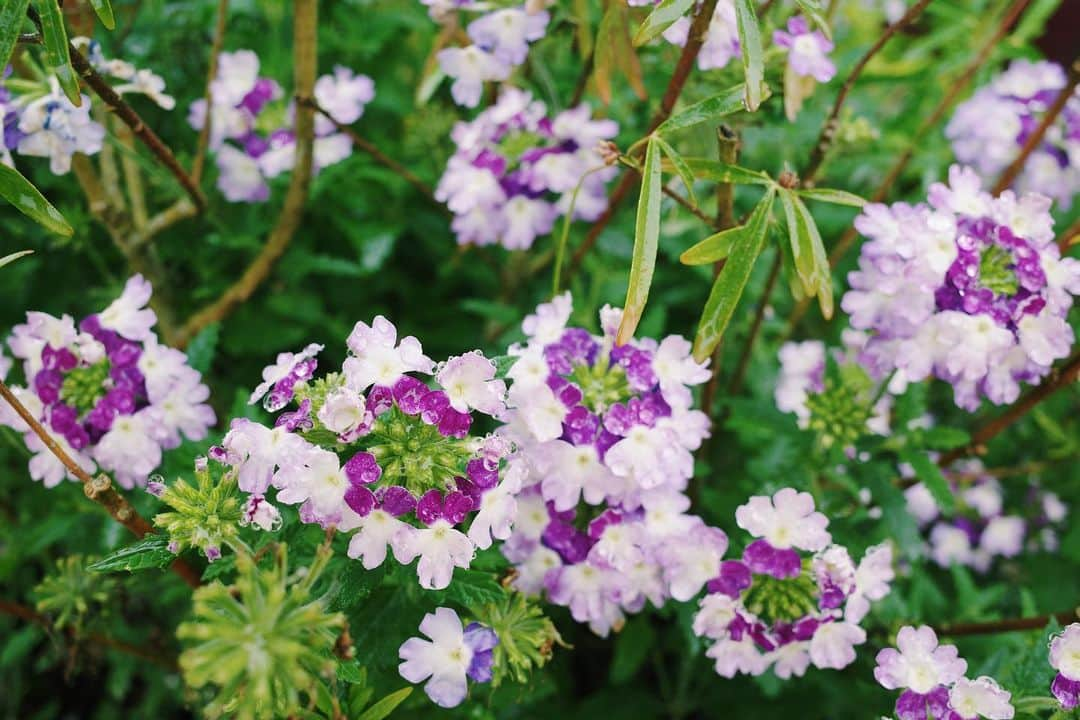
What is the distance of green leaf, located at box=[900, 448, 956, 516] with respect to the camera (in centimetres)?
171

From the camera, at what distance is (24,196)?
1155mm

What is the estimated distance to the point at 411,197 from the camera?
2.49 m

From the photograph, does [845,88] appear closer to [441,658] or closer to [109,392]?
[441,658]

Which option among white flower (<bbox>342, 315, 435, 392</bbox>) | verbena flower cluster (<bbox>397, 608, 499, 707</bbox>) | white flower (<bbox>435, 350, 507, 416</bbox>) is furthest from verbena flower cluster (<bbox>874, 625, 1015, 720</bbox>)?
white flower (<bbox>342, 315, 435, 392</bbox>)

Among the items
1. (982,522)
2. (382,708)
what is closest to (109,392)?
(382,708)

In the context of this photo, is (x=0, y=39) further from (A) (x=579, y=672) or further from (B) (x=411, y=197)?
(A) (x=579, y=672)

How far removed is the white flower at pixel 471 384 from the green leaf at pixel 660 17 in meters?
0.47

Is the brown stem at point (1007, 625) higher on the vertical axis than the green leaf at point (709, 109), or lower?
lower

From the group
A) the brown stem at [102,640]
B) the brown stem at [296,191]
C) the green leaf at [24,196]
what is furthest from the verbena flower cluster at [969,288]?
the brown stem at [102,640]

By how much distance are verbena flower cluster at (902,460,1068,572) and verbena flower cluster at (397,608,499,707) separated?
150 centimetres

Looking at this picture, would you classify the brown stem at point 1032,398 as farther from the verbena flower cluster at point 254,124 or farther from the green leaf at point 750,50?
the verbena flower cluster at point 254,124

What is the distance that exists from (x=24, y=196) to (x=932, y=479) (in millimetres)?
1538

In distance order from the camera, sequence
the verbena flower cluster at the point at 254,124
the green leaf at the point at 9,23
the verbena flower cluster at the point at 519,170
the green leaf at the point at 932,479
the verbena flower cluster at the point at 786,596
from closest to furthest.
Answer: the green leaf at the point at 9,23, the verbena flower cluster at the point at 786,596, the green leaf at the point at 932,479, the verbena flower cluster at the point at 519,170, the verbena flower cluster at the point at 254,124

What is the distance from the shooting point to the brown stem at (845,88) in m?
1.58
